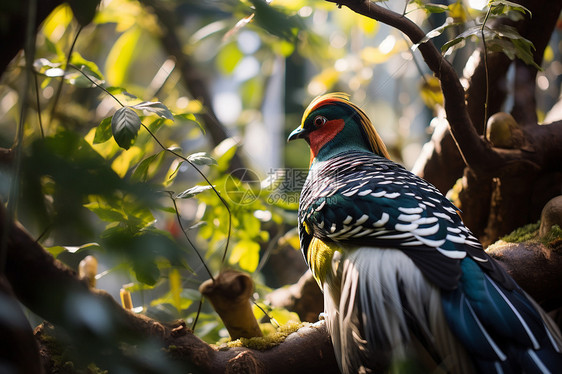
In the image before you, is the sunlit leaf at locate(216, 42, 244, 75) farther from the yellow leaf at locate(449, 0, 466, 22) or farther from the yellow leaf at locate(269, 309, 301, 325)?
the yellow leaf at locate(269, 309, 301, 325)

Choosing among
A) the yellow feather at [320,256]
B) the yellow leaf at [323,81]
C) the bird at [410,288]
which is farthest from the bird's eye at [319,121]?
the yellow leaf at [323,81]

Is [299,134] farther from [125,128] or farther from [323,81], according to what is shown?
[323,81]

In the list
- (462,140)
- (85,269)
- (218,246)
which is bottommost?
A: (218,246)

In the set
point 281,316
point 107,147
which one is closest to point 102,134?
point 107,147

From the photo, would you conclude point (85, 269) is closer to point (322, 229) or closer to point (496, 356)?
point (322, 229)

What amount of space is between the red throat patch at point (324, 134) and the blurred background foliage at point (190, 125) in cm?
14

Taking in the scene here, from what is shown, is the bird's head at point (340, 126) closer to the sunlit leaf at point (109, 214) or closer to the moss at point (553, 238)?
the moss at point (553, 238)

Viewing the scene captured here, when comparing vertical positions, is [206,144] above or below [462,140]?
below

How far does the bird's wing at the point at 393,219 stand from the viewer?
102 centimetres

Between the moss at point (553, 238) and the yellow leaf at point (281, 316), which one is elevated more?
the moss at point (553, 238)

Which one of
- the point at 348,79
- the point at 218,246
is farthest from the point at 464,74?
the point at 218,246

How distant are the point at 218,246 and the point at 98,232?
121cm

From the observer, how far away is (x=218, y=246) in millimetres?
1756

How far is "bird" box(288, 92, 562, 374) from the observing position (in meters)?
0.92
